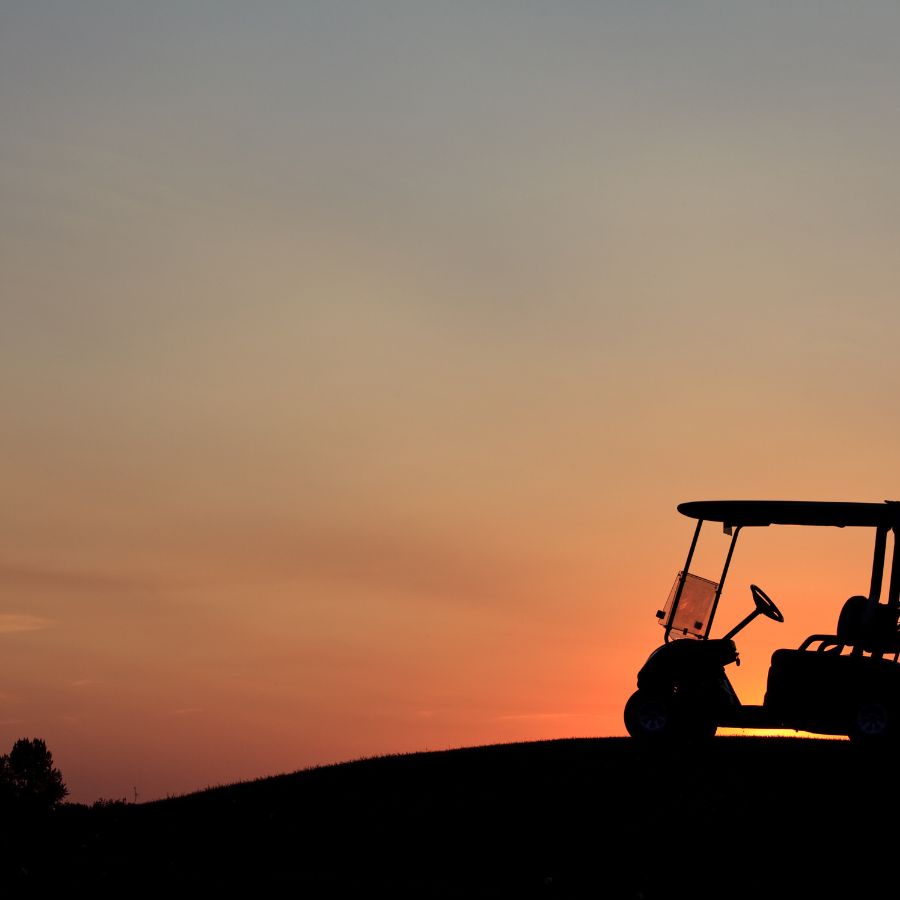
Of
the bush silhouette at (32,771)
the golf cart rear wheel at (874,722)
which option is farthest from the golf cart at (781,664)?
the bush silhouette at (32,771)

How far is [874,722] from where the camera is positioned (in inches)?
736

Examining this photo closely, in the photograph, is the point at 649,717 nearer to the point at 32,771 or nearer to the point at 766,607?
the point at 766,607

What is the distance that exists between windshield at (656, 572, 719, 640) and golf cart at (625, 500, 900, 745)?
15mm

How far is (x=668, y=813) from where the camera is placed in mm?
16656

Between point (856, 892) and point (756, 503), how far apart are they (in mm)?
6909

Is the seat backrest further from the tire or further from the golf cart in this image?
the tire

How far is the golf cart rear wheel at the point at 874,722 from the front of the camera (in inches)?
734

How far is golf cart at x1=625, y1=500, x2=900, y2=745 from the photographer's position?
18.8m

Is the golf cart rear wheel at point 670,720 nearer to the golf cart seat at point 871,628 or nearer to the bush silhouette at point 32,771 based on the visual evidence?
the golf cart seat at point 871,628

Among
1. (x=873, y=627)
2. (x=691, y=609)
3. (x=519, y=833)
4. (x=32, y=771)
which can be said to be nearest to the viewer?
(x=519, y=833)

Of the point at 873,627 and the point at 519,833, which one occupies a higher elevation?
the point at 873,627

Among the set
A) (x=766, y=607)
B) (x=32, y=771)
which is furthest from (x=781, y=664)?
(x=32, y=771)

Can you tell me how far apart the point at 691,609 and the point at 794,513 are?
84.7 inches

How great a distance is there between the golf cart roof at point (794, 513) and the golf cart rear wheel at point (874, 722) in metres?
2.59
